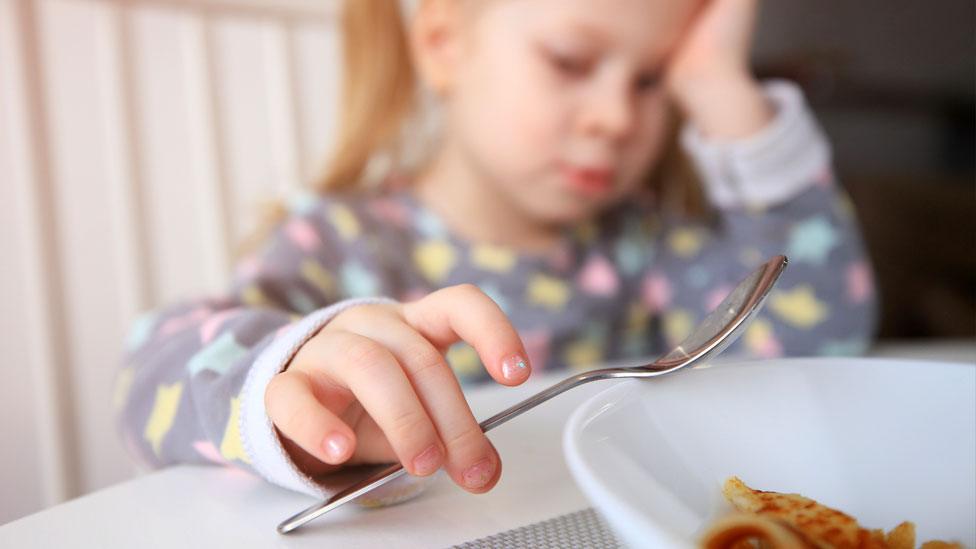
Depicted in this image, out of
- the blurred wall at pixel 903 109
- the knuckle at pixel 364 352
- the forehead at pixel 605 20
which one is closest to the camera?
the knuckle at pixel 364 352

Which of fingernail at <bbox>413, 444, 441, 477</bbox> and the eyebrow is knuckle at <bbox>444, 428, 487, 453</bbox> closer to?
fingernail at <bbox>413, 444, 441, 477</bbox>

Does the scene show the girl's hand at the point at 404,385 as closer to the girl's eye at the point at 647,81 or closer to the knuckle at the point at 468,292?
the knuckle at the point at 468,292

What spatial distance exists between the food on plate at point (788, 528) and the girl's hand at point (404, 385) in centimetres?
8

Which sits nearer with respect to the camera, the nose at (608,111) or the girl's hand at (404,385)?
the girl's hand at (404,385)

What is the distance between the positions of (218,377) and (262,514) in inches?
3.6

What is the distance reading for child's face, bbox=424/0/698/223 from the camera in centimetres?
67

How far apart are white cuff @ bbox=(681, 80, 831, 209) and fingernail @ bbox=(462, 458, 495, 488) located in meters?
0.58

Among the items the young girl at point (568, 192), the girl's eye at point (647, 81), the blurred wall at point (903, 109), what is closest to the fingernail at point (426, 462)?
the young girl at point (568, 192)

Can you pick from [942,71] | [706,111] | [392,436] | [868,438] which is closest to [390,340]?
[392,436]

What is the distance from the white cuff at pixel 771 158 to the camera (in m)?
0.77

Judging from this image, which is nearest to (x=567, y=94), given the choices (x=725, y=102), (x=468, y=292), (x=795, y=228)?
(x=725, y=102)

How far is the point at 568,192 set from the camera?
2.31 feet

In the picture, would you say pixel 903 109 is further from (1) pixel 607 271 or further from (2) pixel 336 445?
(2) pixel 336 445

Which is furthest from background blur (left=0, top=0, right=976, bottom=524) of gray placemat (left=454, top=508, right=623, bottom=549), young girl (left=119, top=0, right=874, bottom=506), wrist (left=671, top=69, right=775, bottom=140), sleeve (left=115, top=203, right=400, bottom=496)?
gray placemat (left=454, top=508, right=623, bottom=549)
